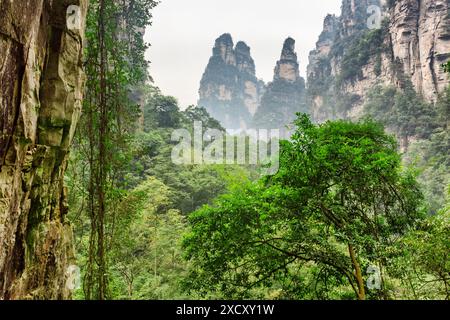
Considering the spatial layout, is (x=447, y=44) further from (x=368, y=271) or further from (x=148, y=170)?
(x=368, y=271)

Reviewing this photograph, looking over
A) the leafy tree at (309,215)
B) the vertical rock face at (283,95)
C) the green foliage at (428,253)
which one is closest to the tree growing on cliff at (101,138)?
the leafy tree at (309,215)

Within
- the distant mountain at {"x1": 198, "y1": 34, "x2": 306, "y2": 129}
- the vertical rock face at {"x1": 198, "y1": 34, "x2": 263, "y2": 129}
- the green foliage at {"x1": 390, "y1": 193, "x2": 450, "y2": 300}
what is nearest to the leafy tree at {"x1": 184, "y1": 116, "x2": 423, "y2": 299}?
the green foliage at {"x1": 390, "y1": 193, "x2": 450, "y2": 300}

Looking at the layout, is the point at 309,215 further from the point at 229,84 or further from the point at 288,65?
the point at 229,84

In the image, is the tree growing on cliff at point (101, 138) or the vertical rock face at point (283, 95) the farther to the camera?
the vertical rock face at point (283, 95)

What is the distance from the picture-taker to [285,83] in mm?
56281

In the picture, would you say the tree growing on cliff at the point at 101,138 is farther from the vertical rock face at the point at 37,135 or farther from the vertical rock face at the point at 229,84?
the vertical rock face at the point at 229,84

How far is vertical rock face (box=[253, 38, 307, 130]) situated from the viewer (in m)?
55.0

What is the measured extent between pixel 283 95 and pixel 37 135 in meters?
55.0

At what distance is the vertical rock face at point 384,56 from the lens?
25031 mm

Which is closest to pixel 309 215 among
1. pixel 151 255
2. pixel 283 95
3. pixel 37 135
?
pixel 37 135

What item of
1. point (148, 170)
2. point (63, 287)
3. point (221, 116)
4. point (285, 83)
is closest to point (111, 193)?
point (63, 287)

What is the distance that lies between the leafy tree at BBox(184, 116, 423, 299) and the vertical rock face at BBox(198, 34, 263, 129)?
6055 cm

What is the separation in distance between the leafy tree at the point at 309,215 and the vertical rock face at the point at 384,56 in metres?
22.8

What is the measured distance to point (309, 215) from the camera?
4898mm
